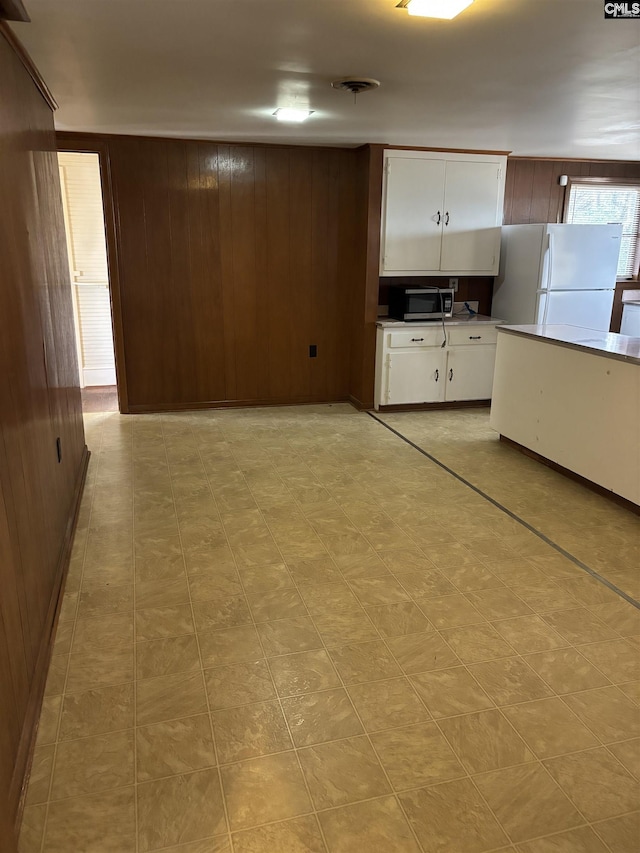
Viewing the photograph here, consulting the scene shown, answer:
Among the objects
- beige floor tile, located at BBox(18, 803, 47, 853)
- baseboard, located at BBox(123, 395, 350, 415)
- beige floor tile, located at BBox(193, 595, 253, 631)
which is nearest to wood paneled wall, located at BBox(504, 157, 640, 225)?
baseboard, located at BBox(123, 395, 350, 415)

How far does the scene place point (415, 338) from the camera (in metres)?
5.66

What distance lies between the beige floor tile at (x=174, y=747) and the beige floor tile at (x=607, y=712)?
1.18 m

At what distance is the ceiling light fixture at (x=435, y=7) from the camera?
217cm

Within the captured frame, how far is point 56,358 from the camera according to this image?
3232 millimetres

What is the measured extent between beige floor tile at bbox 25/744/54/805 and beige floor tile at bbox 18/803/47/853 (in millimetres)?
27

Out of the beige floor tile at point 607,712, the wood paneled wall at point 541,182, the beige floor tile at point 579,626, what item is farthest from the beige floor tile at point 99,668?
the wood paneled wall at point 541,182

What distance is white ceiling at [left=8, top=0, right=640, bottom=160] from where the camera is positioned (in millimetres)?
2373

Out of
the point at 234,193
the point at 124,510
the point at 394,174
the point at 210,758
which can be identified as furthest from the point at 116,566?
the point at 394,174

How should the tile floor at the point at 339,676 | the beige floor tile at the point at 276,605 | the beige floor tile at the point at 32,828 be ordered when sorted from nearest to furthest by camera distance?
the beige floor tile at the point at 32,828 < the tile floor at the point at 339,676 < the beige floor tile at the point at 276,605

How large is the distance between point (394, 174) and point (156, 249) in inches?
83.8

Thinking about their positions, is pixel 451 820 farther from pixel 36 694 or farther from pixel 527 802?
pixel 36 694

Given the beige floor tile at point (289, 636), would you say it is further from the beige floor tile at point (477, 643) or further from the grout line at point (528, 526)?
the grout line at point (528, 526)

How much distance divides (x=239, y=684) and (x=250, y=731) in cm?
23

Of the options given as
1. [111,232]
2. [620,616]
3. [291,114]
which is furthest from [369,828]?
[111,232]
